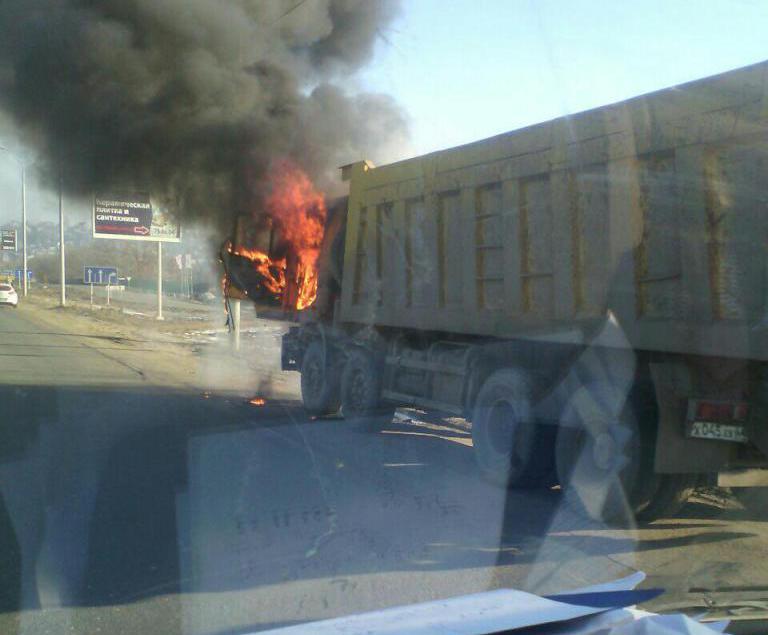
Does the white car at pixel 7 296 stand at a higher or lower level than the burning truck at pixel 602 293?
higher

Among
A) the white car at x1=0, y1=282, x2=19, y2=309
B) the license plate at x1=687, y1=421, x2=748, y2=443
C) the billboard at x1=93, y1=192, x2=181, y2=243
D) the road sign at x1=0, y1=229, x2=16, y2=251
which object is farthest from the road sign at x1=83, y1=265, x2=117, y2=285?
the road sign at x1=0, y1=229, x2=16, y2=251

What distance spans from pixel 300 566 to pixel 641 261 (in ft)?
10.5

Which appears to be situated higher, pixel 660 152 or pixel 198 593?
pixel 660 152

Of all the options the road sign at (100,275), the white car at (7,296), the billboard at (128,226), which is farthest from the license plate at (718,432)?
the white car at (7,296)

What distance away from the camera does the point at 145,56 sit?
13453mm

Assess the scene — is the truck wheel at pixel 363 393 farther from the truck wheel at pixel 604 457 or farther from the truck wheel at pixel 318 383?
the truck wheel at pixel 604 457

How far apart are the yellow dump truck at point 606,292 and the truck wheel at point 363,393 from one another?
2.88 ft

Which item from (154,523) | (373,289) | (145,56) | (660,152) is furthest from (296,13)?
(154,523)

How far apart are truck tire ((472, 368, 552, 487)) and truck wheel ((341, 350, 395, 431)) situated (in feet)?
8.29

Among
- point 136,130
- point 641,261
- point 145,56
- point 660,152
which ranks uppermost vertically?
point 145,56

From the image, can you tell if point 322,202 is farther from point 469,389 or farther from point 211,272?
point 469,389

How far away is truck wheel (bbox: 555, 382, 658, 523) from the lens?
5852 mm

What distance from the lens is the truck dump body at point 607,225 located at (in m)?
5.21

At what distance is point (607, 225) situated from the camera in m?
6.21
